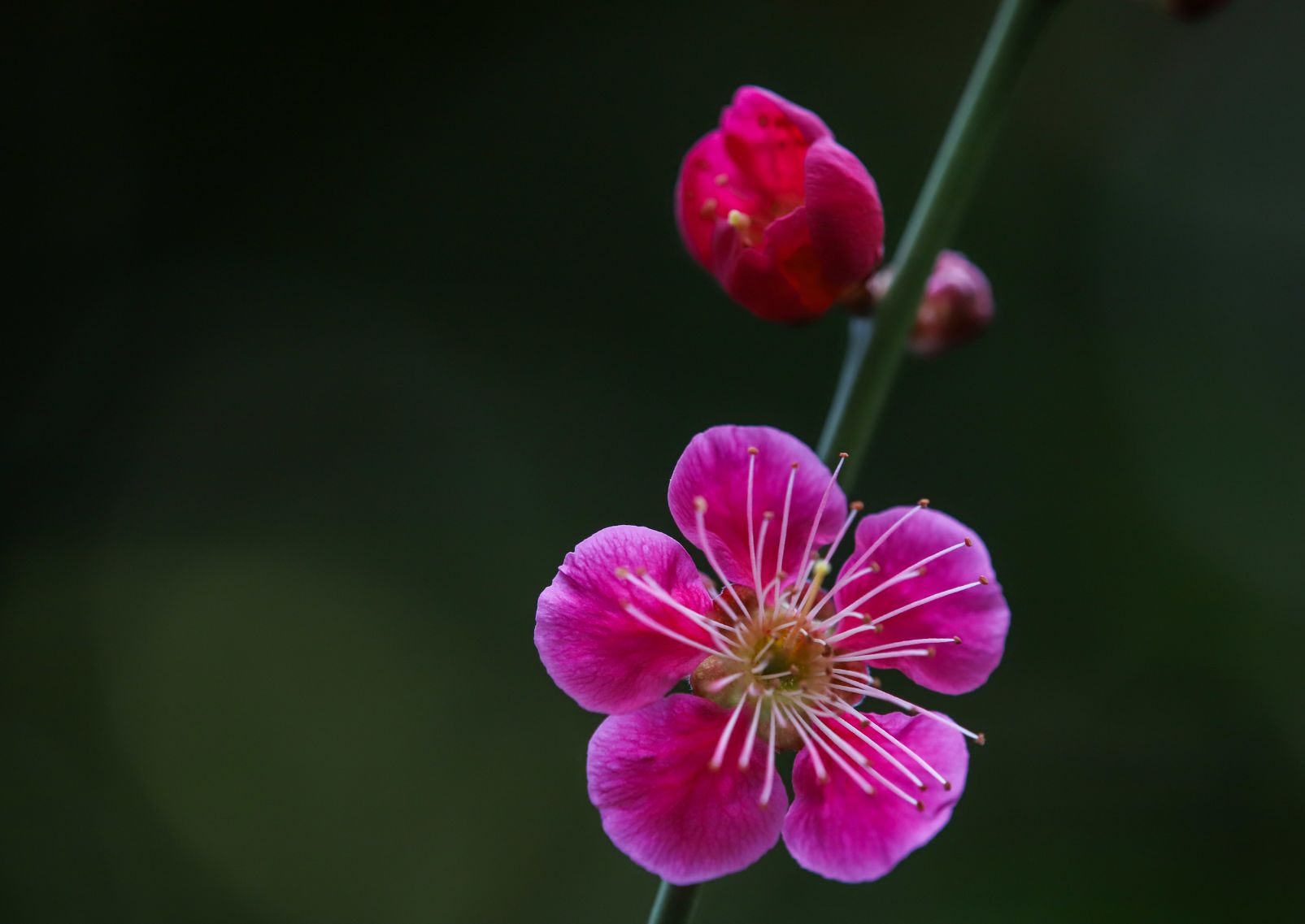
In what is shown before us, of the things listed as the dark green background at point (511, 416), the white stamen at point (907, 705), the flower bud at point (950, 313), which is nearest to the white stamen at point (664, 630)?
the white stamen at point (907, 705)

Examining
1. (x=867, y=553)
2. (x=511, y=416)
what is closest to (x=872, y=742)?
(x=867, y=553)

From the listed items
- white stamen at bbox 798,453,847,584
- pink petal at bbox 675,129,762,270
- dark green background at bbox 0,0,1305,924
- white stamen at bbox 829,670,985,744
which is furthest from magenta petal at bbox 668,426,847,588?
dark green background at bbox 0,0,1305,924

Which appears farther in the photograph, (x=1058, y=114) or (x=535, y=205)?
(x=1058, y=114)

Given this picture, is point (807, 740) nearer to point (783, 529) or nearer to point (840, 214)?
point (783, 529)

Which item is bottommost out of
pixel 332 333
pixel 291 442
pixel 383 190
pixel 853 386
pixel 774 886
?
pixel 774 886

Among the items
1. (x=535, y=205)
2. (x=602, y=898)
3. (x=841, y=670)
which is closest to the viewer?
(x=841, y=670)

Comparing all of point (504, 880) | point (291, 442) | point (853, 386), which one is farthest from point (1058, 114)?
point (853, 386)

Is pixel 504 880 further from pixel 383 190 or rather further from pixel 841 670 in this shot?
pixel 841 670
